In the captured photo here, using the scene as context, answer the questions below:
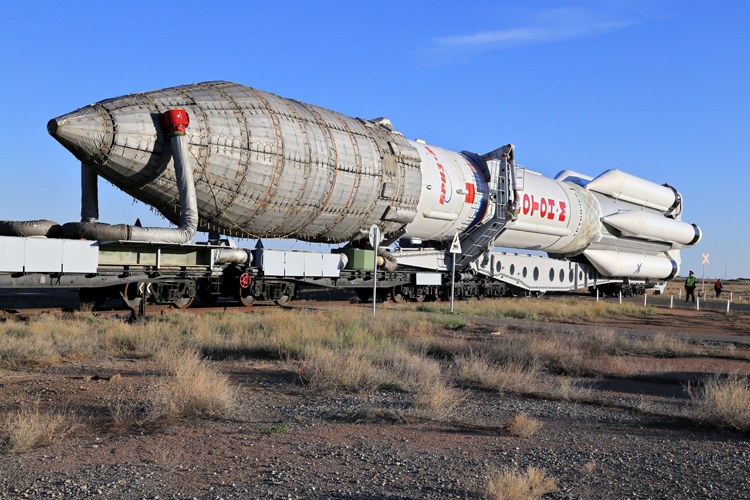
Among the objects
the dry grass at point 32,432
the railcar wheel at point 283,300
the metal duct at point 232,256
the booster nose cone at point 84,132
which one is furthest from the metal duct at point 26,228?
the dry grass at point 32,432

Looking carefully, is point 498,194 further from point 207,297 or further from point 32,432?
point 32,432

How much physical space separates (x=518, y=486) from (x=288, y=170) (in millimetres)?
12285

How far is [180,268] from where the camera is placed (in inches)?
624

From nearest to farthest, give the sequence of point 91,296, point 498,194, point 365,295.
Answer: point 91,296 < point 498,194 < point 365,295

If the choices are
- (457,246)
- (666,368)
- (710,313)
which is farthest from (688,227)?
(666,368)

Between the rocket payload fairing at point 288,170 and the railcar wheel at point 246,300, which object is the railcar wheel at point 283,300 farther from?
the rocket payload fairing at point 288,170

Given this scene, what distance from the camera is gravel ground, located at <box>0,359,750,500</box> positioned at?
4062 mm

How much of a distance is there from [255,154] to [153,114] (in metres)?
2.45

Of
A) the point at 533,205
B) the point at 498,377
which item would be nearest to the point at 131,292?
the point at 498,377

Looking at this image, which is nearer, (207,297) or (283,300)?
(207,297)

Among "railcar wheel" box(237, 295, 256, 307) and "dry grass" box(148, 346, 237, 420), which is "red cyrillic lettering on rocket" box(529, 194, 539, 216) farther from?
"dry grass" box(148, 346, 237, 420)

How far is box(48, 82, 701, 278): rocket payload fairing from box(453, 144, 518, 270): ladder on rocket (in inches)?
5.8

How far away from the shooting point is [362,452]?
4.90 metres

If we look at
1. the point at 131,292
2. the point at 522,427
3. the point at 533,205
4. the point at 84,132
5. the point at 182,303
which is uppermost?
the point at 84,132
